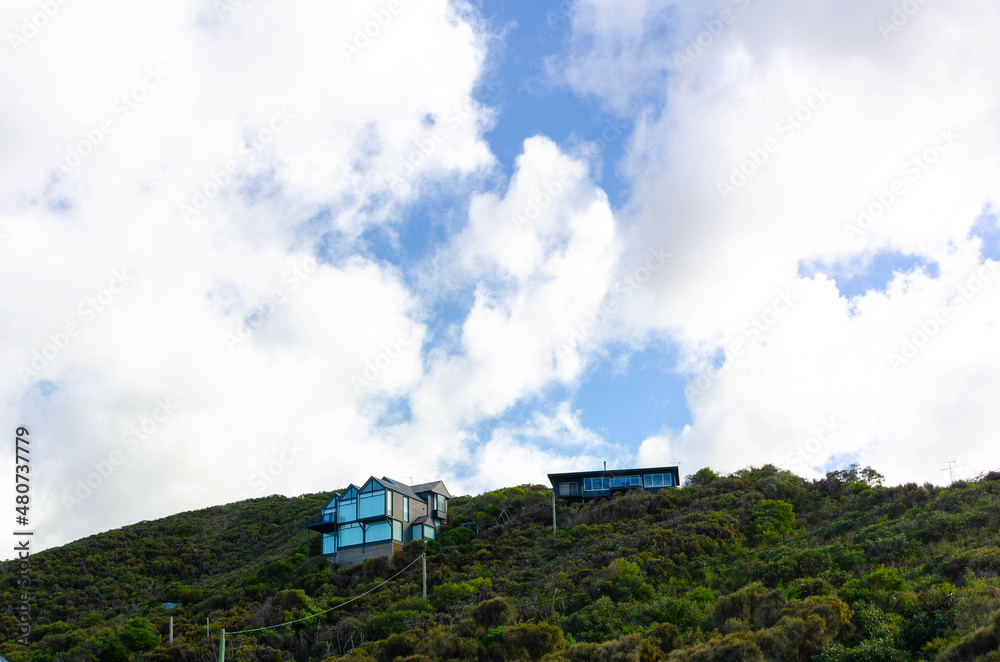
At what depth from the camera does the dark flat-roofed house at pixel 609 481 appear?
5438cm

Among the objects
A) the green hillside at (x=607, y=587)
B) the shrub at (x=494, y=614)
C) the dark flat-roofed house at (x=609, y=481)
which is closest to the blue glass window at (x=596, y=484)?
the dark flat-roofed house at (x=609, y=481)

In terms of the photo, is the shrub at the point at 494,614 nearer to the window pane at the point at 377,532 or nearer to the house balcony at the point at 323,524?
the window pane at the point at 377,532

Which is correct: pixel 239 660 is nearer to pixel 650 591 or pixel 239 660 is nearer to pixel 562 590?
pixel 562 590

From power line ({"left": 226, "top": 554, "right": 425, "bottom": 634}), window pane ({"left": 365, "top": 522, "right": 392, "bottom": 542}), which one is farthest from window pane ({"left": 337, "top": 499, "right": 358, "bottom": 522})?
power line ({"left": 226, "top": 554, "right": 425, "bottom": 634})

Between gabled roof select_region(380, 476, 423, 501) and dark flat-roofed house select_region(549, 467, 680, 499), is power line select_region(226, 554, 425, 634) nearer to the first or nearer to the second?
gabled roof select_region(380, 476, 423, 501)

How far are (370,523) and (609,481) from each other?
17182 millimetres

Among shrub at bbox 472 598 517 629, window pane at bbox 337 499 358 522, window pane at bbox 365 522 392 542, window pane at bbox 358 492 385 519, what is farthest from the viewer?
window pane at bbox 337 499 358 522

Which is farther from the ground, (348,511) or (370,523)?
(348,511)

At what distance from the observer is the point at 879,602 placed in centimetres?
2314

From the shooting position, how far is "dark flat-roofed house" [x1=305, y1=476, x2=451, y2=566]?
1882 inches

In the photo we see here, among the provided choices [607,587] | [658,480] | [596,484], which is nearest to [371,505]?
[596,484]

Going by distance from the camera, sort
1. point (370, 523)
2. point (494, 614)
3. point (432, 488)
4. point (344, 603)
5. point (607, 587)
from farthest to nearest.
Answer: point (432, 488) < point (370, 523) < point (344, 603) < point (607, 587) < point (494, 614)

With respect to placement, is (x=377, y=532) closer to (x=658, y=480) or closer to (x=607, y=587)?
(x=658, y=480)

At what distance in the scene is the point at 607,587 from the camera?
3109 centimetres
